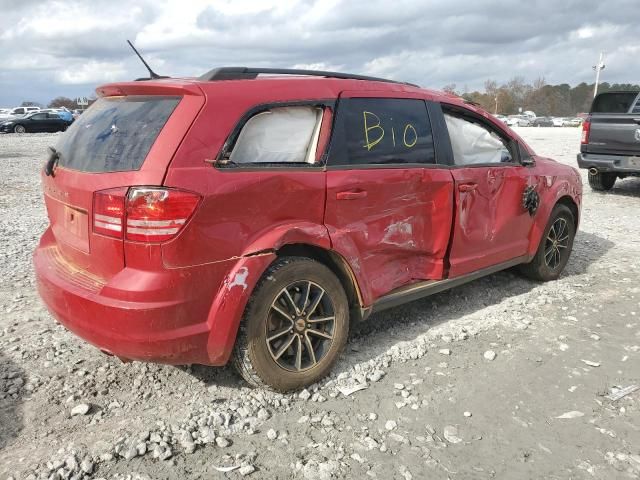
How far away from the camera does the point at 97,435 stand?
2811 millimetres

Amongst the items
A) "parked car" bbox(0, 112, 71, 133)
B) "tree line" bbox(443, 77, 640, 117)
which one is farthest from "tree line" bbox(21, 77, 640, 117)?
"parked car" bbox(0, 112, 71, 133)

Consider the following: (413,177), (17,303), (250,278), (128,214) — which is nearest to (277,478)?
(250,278)

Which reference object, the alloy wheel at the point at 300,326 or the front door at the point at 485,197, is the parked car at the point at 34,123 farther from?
the alloy wheel at the point at 300,326

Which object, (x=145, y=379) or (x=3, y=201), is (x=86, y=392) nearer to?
(x=145, y=379)

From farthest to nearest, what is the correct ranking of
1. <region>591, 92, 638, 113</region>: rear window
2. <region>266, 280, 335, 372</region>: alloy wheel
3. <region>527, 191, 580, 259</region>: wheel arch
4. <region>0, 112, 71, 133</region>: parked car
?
Answer: <region>0, 112, 71, 133</region>: parked car
<region>591, 92, 638, 113</region>: rear window
<region>527, 191, 580, 259</region>: wheel arch
<region>266, 280, 335, 372</region>: alloy wheel

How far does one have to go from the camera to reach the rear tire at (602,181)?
10.7 metres

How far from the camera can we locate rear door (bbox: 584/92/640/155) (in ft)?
30.1

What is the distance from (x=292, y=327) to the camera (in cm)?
318

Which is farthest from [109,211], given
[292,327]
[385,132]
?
[385,132]

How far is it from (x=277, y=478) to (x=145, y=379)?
1.21m

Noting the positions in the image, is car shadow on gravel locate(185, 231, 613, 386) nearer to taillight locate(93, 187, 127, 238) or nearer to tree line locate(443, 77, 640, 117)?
taillight locate(93, 187, 127, 238)

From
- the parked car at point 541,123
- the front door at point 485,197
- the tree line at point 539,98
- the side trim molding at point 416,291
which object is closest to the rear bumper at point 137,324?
the side trim molding at point 416,291

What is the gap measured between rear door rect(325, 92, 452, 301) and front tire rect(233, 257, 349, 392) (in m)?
0.26

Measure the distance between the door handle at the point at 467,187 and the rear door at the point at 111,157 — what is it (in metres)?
2.06
